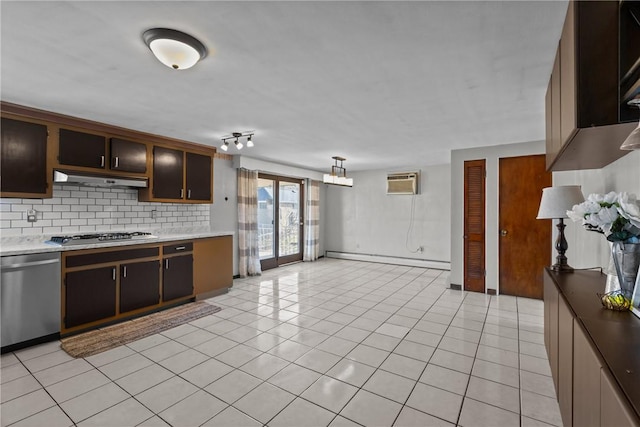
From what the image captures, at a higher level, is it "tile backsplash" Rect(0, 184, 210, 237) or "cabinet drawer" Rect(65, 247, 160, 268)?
"tile backsplash" Rect(0, 184, 210, 237)

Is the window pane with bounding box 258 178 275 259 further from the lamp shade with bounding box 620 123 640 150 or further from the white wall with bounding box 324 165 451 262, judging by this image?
the lamp shade with bounding box 620 123 640 150

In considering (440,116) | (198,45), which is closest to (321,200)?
(440,116)

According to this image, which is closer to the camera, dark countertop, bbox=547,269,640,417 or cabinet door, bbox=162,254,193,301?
dark countertop, bbox=547,269,640,417

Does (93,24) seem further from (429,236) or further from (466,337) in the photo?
(429,236)

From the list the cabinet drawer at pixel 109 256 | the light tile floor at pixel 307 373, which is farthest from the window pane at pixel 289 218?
the cabinet drawer at pixel 109 256

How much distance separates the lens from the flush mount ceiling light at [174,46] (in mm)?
1816

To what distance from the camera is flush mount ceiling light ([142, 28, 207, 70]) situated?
5.96ft

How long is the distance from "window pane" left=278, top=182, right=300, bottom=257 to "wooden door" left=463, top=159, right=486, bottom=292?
391cm

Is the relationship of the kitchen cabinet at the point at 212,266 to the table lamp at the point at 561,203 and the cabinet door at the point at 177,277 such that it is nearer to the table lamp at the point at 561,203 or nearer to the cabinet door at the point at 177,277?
the cabinet door at the point at 177,277

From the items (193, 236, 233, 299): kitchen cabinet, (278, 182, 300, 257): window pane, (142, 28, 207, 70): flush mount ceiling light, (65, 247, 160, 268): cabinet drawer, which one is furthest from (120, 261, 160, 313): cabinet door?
(278, 182, 300, 257): window pane

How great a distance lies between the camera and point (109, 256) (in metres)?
3.49

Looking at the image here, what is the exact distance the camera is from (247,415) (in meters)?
2.00

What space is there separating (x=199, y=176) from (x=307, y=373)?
11.7ft

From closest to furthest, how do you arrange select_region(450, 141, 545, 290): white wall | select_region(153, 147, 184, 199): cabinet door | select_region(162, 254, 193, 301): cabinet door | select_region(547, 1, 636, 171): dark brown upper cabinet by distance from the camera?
1. select_region(547, 1, 636, 171): dark brown upper cabinet
2. select_region(162, 254, 193, 301): cabinet door
3. select_region(153, 147, 184, 199): cabinet door
4. select_region(450, 141, 545, 290): white wall
